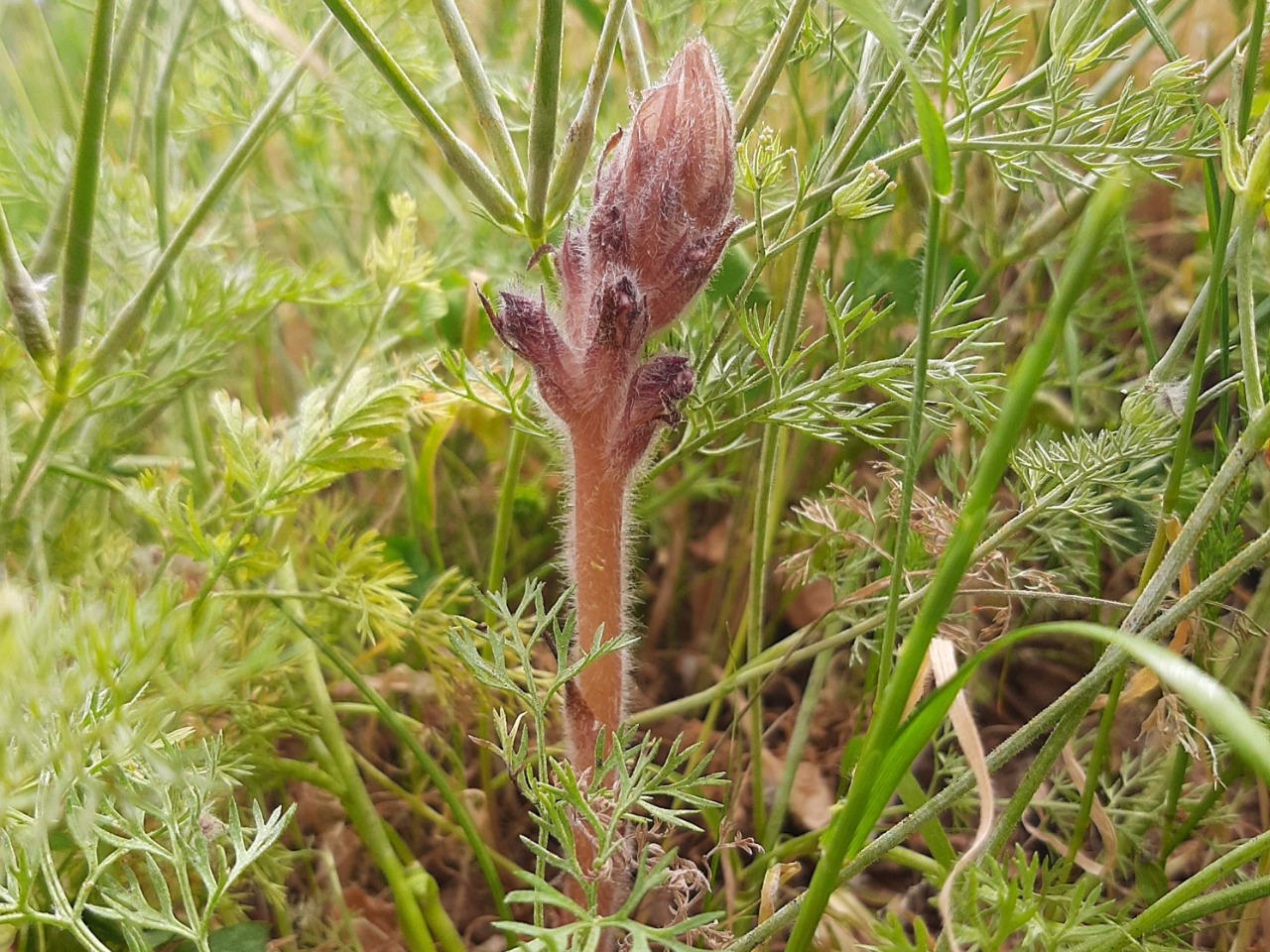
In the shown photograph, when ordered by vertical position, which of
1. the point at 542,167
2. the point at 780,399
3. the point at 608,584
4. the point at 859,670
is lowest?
the point at 859,670

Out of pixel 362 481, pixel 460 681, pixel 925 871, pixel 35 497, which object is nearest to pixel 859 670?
pixel 925 871

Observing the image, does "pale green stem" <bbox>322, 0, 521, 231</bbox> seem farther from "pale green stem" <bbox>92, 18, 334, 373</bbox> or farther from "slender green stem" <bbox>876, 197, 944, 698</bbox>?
"slender green stem" <bbox>876, 197, 944, 698</bbox>

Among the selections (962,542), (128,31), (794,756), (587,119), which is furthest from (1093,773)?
(128,31)

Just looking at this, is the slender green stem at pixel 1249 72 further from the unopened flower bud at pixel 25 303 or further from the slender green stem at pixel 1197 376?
the unopened flower bud at pixel 25 303

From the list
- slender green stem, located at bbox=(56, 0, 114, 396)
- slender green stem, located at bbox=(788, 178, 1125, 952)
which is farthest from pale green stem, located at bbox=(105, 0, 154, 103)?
slender green stem, located at bbox=(788, 178, 1125, 952)

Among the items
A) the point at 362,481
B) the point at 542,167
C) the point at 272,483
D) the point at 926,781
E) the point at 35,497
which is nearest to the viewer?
the point at 542,167

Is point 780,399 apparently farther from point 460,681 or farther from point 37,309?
point 37,309
